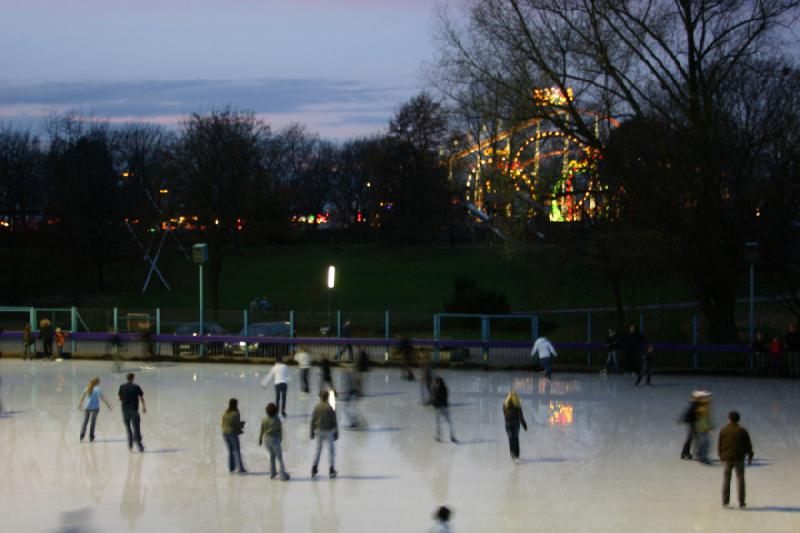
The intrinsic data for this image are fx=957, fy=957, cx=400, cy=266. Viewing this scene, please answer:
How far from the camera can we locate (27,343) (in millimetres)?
33031

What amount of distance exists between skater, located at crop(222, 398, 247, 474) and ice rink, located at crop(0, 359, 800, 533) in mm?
305

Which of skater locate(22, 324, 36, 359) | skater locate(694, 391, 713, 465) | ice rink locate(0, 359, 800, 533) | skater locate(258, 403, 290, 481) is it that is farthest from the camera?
skater locate(22, 324, 36, 359)

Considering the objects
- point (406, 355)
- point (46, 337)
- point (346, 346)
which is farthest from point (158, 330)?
point (406, 355)

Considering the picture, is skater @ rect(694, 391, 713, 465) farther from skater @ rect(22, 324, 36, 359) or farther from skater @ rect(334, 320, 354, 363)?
skater @ rect(22, 324, 36, 359)

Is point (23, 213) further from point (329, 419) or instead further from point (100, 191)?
point (329, 419)

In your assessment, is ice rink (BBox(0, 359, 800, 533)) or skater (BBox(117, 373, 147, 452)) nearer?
ice rink (BBox(0, 359, 800, 533))

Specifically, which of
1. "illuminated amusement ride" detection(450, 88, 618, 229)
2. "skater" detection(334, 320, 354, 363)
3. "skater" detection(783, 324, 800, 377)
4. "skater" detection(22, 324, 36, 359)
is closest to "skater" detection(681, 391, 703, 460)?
"skater" detection(783, 324, 800, 377)

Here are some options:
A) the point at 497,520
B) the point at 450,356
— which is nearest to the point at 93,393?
the point at 497,520

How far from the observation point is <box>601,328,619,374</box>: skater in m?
29.2

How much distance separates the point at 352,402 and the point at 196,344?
11.9 metres

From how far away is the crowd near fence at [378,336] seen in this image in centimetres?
3083

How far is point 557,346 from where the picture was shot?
31.4 metres

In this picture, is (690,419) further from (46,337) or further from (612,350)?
(46,337)

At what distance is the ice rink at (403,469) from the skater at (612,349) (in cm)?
321
